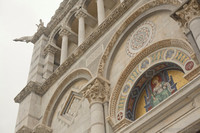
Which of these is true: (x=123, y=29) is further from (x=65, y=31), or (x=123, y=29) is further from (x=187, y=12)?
(x=65, y=31)

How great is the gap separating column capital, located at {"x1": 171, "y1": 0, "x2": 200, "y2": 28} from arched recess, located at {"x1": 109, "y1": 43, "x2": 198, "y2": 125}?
0.55m

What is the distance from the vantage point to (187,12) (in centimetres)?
662

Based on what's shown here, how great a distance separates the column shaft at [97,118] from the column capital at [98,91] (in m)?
0.19

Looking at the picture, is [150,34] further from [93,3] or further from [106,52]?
[93,3]

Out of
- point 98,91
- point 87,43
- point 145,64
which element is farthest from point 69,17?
point 145,64

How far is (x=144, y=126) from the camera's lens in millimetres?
6637

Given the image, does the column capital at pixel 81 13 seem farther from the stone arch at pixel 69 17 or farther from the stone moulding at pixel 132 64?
the stone moulding at pixel 132 64

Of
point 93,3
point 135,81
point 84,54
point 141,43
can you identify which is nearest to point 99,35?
point 84,54

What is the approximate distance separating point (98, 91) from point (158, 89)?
1868 mm

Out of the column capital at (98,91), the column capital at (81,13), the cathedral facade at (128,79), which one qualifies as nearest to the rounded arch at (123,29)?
the cathedral facade at (128,79)

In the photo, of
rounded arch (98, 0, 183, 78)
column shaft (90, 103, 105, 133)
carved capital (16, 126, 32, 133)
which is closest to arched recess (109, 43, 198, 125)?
column shaft (90, 103, 105, 133)

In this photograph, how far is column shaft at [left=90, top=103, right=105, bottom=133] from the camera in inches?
310

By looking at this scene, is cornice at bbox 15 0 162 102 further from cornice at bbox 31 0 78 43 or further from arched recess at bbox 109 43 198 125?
cornice at bbox 31 0 78 43

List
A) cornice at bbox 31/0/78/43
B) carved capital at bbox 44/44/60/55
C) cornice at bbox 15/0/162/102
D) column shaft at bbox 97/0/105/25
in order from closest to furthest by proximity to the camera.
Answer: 1. cornice at bbox 15/0/162/102
2. column shaft at bbox 97/0/105/25
3. carved capital at bbox 44/44/60/55
4. cornice at bbox 31/0/78/43
